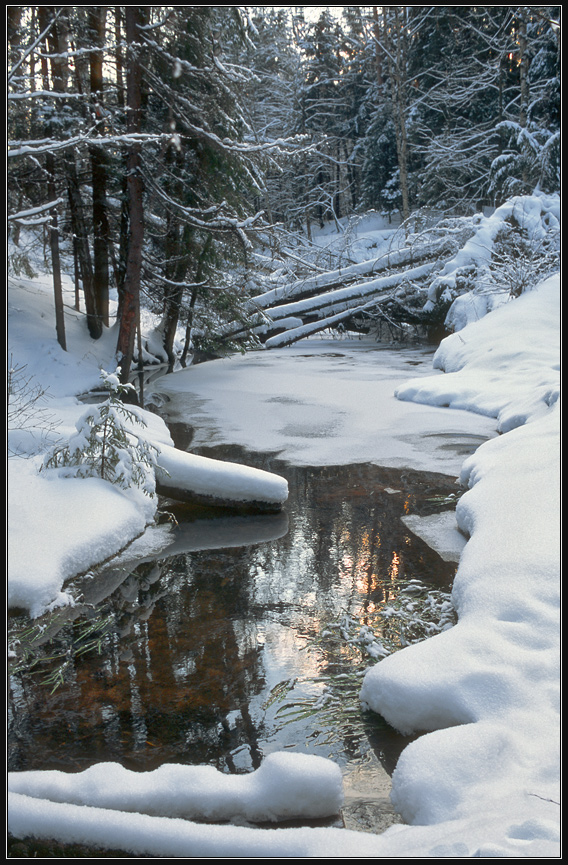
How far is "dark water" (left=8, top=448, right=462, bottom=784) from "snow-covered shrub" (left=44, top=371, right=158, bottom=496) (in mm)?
688

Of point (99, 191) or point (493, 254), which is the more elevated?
point (99, 191)

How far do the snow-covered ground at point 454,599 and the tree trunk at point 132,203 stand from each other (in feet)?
5.10

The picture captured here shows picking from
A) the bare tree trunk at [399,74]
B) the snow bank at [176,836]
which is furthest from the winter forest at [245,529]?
the bare tree trunk at [399,74]

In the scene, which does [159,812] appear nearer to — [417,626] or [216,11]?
[417,626]

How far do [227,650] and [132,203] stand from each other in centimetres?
957

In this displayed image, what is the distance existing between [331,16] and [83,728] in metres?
42.0

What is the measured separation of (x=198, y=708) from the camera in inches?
132

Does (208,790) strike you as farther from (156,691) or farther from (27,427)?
(27,427)

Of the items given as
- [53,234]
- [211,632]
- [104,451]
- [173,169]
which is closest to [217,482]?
[104,451]

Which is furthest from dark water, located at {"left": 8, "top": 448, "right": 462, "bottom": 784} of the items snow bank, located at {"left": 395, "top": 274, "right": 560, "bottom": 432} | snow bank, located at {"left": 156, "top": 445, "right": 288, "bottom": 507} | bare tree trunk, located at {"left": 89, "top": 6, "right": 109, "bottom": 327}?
bare tree trunk, located at {"left": 89, "top": 6, "right": 109, "bottom": 327}

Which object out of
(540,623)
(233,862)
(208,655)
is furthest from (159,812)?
(540,623)

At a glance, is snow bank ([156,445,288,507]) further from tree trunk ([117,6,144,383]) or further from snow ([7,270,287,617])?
tree trunk ([117,6,144,383])

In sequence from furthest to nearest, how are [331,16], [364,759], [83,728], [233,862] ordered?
[331,16]
[83,728]
[364,759]
[233,862]

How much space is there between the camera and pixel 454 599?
4.20 metres
